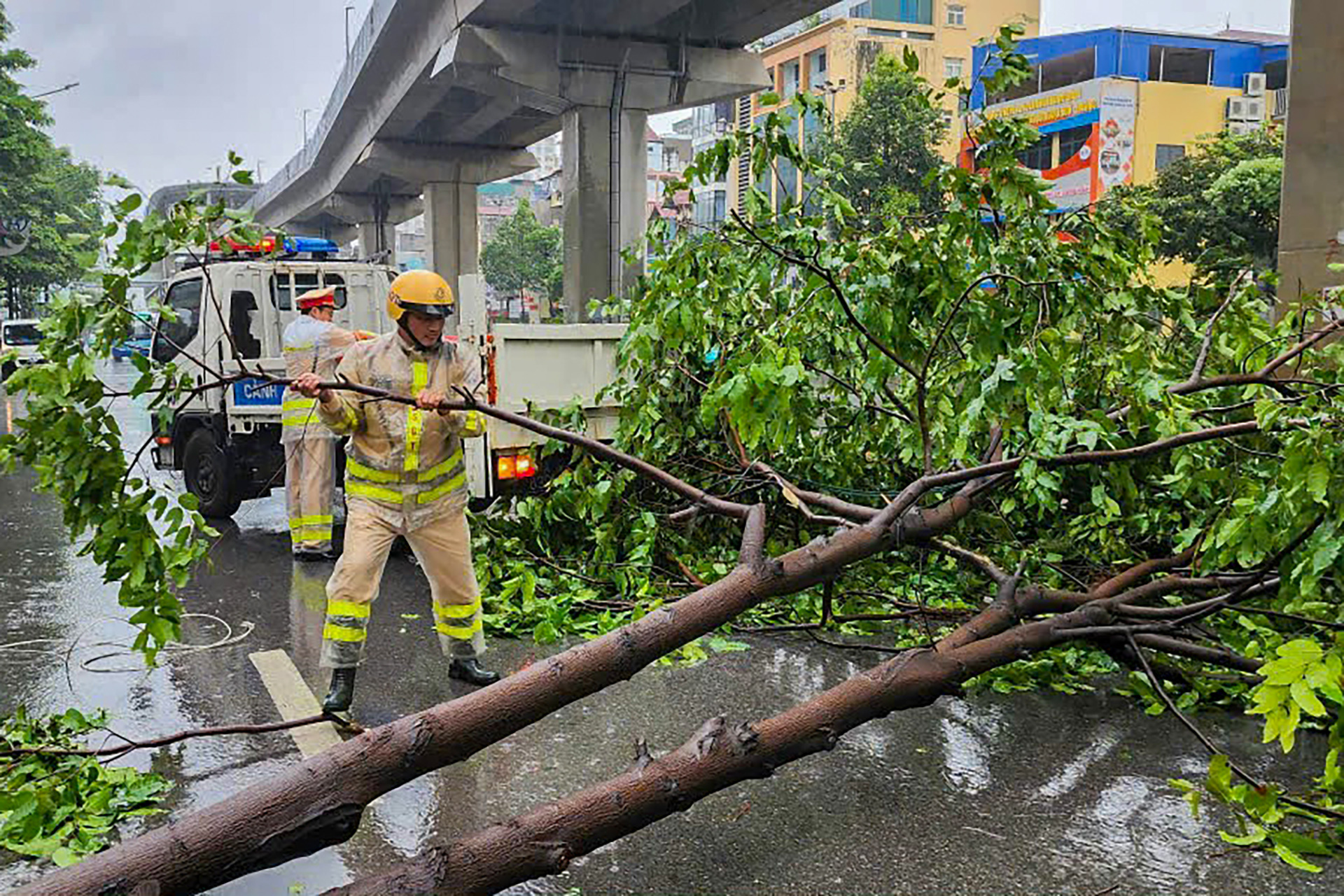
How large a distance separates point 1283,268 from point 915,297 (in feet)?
17.4

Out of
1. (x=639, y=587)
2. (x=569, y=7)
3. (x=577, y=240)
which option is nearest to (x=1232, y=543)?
(x=639, y=587)

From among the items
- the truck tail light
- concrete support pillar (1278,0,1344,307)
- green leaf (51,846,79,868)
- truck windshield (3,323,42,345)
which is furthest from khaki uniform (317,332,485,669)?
truck windshield (3,323,42,345)

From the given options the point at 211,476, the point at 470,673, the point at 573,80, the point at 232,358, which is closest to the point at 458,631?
the point at 470,673

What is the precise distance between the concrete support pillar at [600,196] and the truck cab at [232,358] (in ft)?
44.9

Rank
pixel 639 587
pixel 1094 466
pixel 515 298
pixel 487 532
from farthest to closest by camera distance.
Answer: pixel 515 298, pixel 487 532, pixel 639 587, pixel 1094 466

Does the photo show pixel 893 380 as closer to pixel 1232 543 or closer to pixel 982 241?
pixel 982 241

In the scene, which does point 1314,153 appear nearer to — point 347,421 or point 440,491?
point 440,491

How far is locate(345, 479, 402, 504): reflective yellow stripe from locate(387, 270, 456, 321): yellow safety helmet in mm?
736

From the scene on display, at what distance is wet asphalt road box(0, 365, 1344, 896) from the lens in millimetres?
3537

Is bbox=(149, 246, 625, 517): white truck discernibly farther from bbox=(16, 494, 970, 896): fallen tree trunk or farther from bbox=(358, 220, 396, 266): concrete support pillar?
bbox=(358, 220, 396, 266): concrete support pillar

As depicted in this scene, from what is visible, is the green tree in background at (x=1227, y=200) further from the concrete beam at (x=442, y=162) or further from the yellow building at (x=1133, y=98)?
the concrete beam at (x=442, y=162)

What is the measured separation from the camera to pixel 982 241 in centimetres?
507

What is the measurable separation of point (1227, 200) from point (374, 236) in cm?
2940

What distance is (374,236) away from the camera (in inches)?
1759
